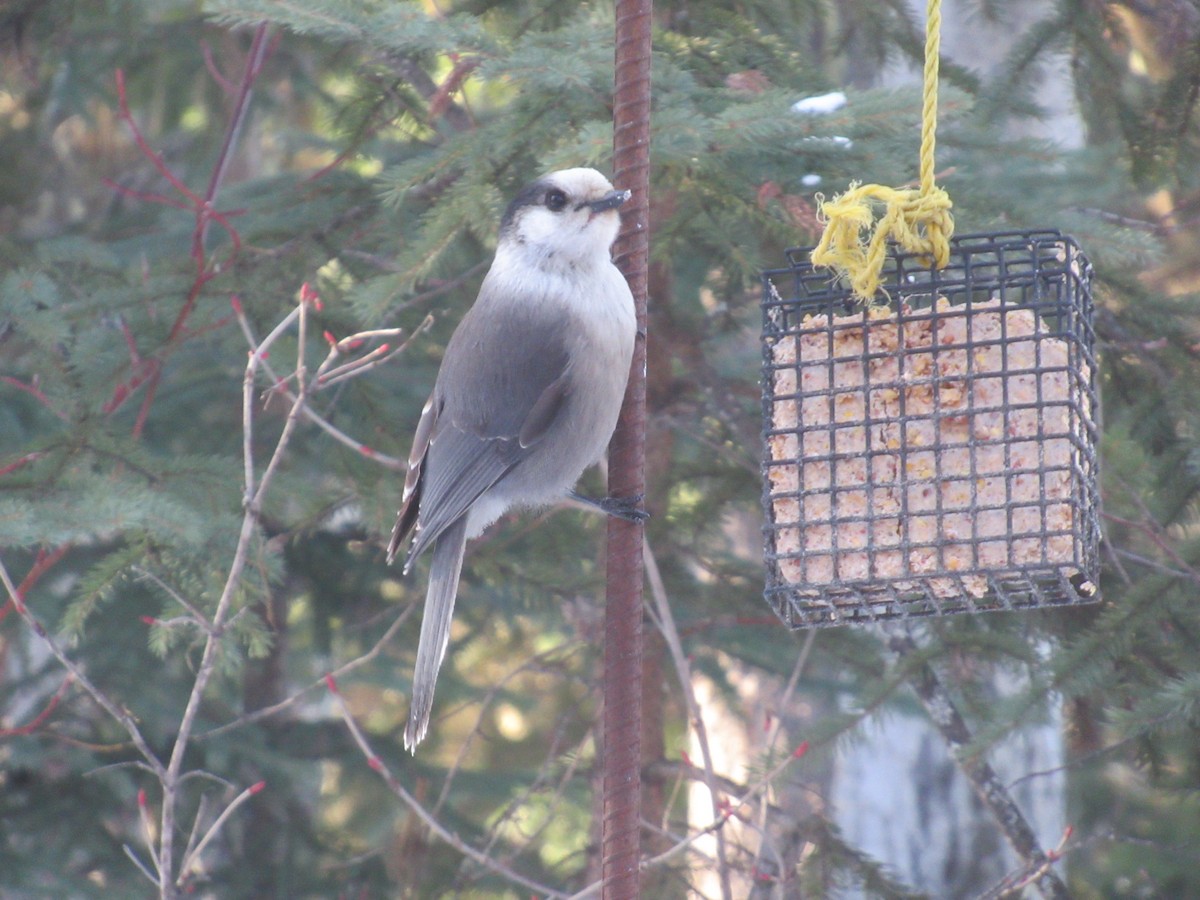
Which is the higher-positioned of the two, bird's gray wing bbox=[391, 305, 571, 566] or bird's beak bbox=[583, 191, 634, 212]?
bird's beak bbox=[583, 191, 634, 212]

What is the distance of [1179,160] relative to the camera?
4621 mm

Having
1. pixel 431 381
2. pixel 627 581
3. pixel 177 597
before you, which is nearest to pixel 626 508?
pixel 627 581

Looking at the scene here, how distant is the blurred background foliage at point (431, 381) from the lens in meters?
3.89

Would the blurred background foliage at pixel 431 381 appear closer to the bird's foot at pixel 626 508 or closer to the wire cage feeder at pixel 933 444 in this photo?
the wire cage feeder at pixel 933 444

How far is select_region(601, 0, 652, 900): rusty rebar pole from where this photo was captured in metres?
2.94

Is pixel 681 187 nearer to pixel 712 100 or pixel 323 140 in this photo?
pixel 712 100

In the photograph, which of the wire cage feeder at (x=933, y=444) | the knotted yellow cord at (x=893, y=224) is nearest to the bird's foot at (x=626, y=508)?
the wire cage feeder at (x=933, y=444)

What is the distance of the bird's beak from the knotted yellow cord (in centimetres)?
44

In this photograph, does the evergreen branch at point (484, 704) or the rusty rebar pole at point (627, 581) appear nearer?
the rusty rebar pole at point (627, 581)

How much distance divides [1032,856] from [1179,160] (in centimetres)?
224

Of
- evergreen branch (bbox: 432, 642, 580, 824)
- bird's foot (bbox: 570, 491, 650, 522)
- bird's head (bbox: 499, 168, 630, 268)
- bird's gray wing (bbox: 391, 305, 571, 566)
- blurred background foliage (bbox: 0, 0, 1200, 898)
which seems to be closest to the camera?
bird's foot (bbox: 570, 491, 650, 522)

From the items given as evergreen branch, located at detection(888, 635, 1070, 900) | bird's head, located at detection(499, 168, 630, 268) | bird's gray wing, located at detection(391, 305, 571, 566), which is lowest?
evergreen branch, located at detection(888, 635, 1070, 900)

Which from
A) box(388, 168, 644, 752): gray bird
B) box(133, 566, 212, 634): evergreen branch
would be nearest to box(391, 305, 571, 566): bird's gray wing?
box(388, 168, 644, 752): gray bird

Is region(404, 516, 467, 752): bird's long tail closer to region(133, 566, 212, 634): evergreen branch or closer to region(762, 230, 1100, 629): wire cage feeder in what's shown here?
region(133, 566, 212, 634): evergreen branch
